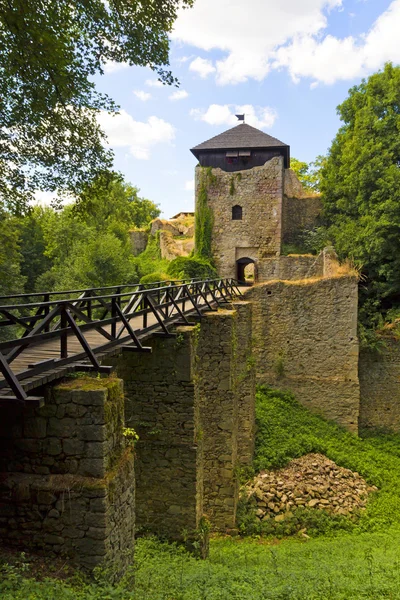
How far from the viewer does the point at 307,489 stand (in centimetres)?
1206

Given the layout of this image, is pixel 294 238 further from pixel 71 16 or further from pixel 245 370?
pixel 71 16

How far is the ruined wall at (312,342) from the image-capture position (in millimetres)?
16641

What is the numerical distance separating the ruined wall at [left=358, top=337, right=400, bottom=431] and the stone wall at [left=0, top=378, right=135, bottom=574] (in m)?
14.8

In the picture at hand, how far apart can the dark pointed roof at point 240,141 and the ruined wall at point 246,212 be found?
1143mm

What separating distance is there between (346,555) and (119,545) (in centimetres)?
599

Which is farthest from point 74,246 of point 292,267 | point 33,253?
point 292,267

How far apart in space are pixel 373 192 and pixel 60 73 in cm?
1391

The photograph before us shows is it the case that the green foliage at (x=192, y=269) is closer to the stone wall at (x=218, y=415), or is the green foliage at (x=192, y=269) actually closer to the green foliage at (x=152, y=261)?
the green foliage at (x=152, y=261)

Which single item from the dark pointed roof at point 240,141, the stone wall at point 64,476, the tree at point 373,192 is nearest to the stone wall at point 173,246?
the dark pointed roof at point 240,141

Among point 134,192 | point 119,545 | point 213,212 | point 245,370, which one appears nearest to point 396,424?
point 245,370

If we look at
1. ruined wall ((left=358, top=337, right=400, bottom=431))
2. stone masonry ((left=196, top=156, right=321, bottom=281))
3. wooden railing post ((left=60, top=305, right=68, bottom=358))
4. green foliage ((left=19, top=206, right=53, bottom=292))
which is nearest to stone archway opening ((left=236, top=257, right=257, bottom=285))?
stone masonry ((left=196, top=156, right=321, bottom=281))

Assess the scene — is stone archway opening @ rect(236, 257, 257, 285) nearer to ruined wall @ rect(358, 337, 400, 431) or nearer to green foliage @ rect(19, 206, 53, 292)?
ruined wall @ rect(358, 337, 400, 431)

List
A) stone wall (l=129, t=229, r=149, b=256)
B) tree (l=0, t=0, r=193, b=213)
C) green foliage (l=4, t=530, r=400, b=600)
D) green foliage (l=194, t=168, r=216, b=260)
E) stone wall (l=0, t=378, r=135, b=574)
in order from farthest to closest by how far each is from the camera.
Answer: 1. stone wall (l=129, t=229, r=149, b=256)
2. green foliage (l=194, t=168, r=216, b=260)
3. tree (l=0, t=0, r=193, b=213)
4. stone wall (l=0, t=378, r=135, b=574)
5. green foliage (l=4, t=530, r=400, b=600)

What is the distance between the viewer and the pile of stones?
11414mm
